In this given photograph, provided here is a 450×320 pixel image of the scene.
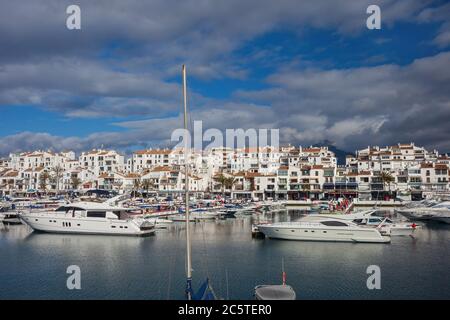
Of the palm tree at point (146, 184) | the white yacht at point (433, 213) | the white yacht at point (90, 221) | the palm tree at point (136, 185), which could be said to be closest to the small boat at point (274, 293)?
the white yacht at point (90, 221)

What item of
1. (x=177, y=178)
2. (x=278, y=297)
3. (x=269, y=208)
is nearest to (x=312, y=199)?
(x=269, y=208)

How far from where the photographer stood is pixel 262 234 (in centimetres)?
3847

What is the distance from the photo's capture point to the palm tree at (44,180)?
103312 mm

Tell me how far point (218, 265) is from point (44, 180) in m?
90.2

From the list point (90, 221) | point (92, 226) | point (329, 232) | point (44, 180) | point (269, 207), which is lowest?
point (269, 207)

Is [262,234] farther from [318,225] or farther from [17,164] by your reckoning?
[17,164]

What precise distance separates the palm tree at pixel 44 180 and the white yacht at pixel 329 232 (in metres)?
80.8

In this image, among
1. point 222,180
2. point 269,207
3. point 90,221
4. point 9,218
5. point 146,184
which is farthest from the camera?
point 146,184

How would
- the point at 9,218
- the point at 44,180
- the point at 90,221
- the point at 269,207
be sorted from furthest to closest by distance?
the point at 44,180, the point at 269,207, the point at 9,218, the point at 90,221

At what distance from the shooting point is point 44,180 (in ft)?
344


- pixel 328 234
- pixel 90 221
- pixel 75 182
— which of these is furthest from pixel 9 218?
pixel 75 182

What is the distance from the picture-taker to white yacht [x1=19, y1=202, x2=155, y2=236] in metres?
38.6

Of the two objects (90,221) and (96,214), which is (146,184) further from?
(90,221)

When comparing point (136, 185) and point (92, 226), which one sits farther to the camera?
point (136, 185)
